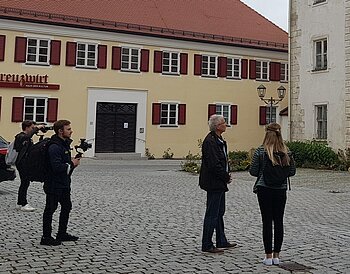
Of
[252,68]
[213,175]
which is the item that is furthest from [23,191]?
[252,68]

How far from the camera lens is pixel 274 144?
609 centimetres

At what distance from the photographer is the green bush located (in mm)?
22781

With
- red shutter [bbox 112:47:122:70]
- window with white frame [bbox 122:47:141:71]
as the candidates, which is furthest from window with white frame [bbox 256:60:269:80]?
red shutter [bbox 112:47:122:70]

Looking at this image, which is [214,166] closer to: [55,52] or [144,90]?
[55,52]

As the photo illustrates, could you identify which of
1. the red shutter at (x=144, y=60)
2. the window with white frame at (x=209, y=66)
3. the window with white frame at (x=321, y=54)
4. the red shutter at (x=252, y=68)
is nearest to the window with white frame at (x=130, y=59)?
the red shutter at (x=144, y=60)

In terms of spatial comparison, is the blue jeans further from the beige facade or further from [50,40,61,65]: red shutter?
[50,40,61,65]: red shutter

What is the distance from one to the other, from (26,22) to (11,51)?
184 centimetres

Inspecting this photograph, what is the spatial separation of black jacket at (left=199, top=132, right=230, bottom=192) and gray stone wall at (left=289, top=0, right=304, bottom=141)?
20.2m

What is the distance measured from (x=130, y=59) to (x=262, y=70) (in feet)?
32.7

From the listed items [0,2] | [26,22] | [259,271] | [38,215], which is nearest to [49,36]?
[26,22]

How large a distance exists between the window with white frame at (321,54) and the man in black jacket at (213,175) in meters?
19.6

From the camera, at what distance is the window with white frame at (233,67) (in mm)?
34000

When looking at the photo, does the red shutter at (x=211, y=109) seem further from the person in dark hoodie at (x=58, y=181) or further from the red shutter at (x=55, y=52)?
the person in dark hoodie at (x=58, y=181)

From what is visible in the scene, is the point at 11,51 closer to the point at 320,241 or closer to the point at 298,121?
the point at 298,121
